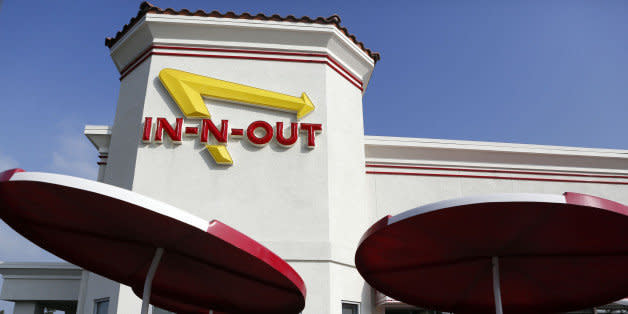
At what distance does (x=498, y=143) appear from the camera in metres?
17.2

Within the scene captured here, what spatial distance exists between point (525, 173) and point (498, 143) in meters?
1.35

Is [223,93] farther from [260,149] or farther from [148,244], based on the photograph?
[148,244]

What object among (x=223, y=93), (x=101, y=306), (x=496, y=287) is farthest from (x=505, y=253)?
(x=101, y=306)

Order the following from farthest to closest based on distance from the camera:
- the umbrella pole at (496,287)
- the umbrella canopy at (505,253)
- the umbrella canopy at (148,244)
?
the umbrella pole at (496,287) → the umbrella canopy at (505,253) → the umbrella canopy at (148,244)

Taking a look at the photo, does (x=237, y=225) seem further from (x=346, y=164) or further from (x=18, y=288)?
(x=18, y=288)

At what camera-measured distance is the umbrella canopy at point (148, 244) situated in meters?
5.92

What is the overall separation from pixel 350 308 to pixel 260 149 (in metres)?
4.53

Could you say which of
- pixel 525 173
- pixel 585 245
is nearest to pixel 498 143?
pixel 525 173

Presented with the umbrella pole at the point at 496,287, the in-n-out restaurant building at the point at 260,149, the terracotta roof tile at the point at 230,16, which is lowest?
the umbrella pole at the point at 496,287

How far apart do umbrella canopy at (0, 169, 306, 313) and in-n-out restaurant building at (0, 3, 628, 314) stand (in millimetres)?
2458

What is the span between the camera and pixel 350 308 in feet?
41.5

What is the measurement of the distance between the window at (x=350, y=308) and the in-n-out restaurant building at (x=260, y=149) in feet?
0.08

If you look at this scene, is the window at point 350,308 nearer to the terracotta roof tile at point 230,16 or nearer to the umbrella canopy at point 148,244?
the umbrella canopy at point 148,244

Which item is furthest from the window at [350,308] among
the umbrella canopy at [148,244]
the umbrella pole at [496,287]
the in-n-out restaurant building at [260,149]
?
the umbrella pole at [496,287]
